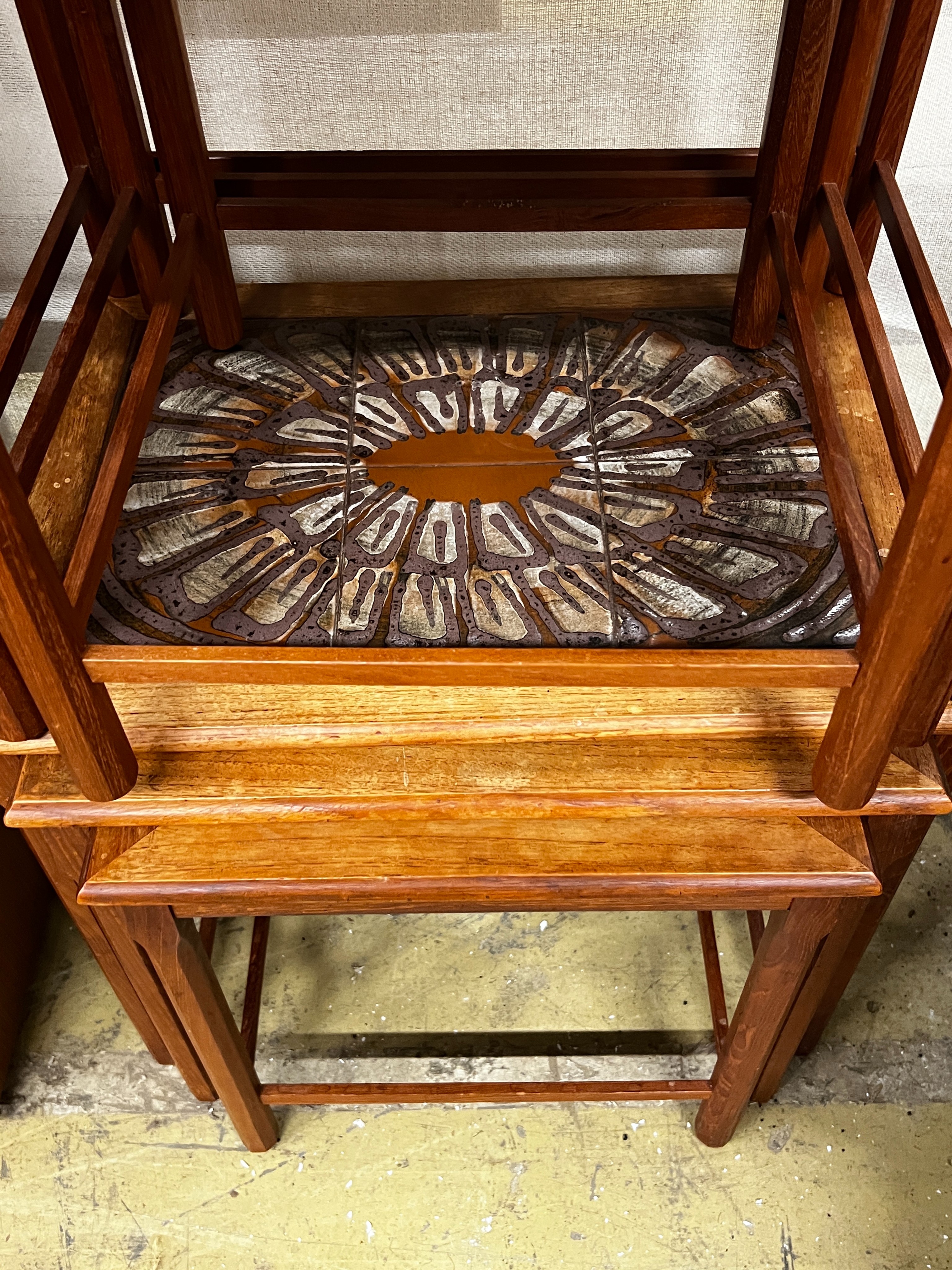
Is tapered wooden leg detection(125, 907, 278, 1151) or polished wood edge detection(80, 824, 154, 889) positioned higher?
polished wood edge detection(80, 824, 154, 889)

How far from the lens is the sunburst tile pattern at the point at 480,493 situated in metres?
0.98

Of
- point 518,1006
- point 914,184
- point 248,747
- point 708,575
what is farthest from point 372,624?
point 914,184

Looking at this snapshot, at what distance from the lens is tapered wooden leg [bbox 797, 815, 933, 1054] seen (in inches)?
39.3

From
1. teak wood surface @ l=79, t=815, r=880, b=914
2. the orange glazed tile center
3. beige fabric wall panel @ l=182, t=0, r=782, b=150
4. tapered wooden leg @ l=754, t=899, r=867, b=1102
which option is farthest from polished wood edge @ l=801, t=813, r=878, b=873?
beige fabric wall panel @ l=182, t=0, r=782, b=150

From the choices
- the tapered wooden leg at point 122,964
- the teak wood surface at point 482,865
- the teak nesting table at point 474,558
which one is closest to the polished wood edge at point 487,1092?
the teak nesting table at point 474,558

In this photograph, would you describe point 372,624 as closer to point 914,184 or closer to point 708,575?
Result: point 708,575

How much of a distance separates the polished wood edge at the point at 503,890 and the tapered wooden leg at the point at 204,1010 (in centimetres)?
6

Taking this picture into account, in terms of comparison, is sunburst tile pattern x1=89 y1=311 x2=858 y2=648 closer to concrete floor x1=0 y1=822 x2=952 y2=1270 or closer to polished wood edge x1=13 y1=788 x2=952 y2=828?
polished wood edge x1=13 y1=788 x2=952 y2=828

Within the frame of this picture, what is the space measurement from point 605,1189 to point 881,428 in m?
0.91

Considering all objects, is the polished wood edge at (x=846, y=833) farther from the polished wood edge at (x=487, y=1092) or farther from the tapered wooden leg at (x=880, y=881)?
the polished wood edge at (x=487, y=1092)

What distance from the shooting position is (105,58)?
1050 mm

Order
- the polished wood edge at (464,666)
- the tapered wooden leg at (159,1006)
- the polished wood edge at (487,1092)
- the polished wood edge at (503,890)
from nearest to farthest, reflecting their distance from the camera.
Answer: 1. the polished wood edge at (464,666)
2. the polished wood edge at (503,890)
3. the tapered wooden leg at (159,1006)
4. the polished wood edge at (487,1092)

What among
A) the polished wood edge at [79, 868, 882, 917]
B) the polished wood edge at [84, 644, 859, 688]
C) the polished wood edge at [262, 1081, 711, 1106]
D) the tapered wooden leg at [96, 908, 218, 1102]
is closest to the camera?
the polished wood edge at [84, 644, 859, 688]

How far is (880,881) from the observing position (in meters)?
1.01
